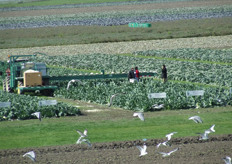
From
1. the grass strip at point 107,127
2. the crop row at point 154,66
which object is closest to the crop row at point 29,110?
the grass strip at point 107,127

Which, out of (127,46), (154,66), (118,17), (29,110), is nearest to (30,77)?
(29,110)

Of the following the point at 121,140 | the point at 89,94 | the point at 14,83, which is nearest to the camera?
the point at 121,140

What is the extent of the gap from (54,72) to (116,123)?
61.2ft

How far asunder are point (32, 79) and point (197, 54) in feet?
77.3

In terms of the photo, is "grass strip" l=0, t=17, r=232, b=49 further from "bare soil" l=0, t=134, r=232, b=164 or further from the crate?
"bare soil" l=0, t=134, r=232, b=164

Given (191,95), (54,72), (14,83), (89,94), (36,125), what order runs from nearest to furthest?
1. (36,125)
2. (191,95)
3. (89,94)
4. (14,83)
5. (54,72)

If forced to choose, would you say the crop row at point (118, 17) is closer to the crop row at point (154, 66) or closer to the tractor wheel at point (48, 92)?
the crop row at point (154, 66)

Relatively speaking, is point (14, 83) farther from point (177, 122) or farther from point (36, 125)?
point (177, 122)

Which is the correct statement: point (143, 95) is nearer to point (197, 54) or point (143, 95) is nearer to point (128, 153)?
point (128, 153)

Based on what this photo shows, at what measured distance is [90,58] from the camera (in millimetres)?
51188

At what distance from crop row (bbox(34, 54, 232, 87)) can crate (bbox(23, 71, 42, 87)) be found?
10.9 metres

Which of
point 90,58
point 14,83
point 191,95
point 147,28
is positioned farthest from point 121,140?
point 147,28

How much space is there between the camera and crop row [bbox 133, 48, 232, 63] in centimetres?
4758

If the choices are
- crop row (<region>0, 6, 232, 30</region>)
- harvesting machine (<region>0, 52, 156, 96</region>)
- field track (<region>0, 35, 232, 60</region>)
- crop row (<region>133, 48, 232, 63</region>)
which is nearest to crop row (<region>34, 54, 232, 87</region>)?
crop row (<region>133, 48, 232, 63</region>)
